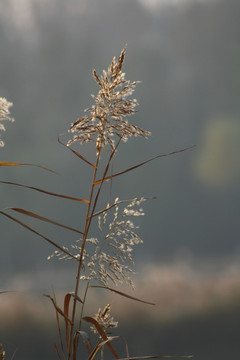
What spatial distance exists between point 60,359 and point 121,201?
692 mm

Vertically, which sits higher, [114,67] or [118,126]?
[114,67]

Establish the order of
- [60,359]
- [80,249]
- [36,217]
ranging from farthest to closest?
1. [80,249]
2. [60,359]
3. [36,217]

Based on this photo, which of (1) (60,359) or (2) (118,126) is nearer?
(1) (60,359)

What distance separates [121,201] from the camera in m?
1.91

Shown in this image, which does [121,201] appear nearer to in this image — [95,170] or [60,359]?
[95,170]

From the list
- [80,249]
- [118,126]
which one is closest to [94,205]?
[80,249]

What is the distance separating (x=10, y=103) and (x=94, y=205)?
0.55 metres

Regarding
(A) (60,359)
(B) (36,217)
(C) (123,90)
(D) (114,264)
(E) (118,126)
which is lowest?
(A) (60,359)

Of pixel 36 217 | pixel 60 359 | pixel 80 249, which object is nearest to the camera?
pixel 36 217

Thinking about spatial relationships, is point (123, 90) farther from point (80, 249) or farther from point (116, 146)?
point (80, 249)

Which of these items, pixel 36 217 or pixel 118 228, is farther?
pixel 118 228

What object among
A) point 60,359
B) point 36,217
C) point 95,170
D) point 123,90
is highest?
point 123,90

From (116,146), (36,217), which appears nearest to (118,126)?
(116,146)

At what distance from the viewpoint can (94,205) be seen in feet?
6.15
